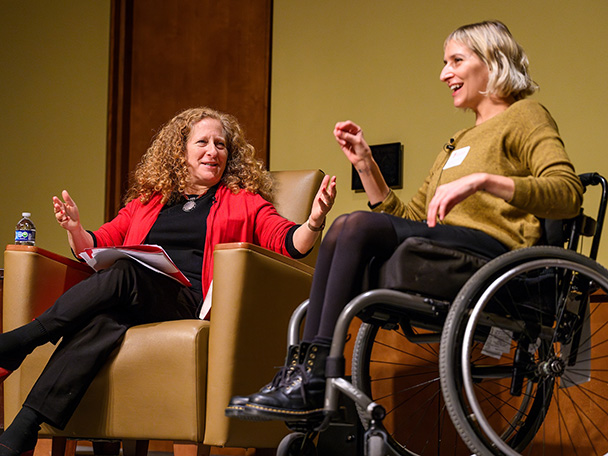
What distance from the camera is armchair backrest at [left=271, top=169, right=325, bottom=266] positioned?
2.52 metres

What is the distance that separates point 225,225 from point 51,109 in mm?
1941

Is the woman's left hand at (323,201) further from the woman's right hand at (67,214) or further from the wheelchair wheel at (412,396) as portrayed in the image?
the woman's right hand at (67,214)

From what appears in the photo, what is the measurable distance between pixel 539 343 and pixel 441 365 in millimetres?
306

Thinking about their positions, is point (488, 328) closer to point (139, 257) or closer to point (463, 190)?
point (463, 190)

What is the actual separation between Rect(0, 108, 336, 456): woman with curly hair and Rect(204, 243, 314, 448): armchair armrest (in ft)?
0.69

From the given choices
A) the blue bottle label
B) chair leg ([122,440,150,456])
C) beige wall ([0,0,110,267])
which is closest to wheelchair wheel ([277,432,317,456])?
chair leg ([122,440,150,456])

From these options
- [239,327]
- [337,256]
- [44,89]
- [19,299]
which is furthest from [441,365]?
[44,89]

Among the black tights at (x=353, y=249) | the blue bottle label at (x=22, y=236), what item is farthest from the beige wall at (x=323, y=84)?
the black tights at (x=353, y=249)

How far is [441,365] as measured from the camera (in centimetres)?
139

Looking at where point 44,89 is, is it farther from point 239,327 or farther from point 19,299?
point 239,327

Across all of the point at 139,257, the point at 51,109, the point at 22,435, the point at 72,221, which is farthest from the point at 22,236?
the point at 51,109

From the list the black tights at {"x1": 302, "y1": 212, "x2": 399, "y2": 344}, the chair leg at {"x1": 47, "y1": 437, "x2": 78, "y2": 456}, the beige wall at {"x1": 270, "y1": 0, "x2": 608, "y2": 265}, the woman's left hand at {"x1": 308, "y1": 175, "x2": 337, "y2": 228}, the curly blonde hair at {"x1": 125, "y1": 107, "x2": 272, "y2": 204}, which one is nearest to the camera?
the black tights at {"x1": 302, "y1": 212, "x2": 399, "y2": 344}

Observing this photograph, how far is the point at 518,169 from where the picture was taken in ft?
5.61

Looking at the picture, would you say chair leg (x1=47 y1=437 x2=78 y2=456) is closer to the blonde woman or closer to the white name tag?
the blonde woman
